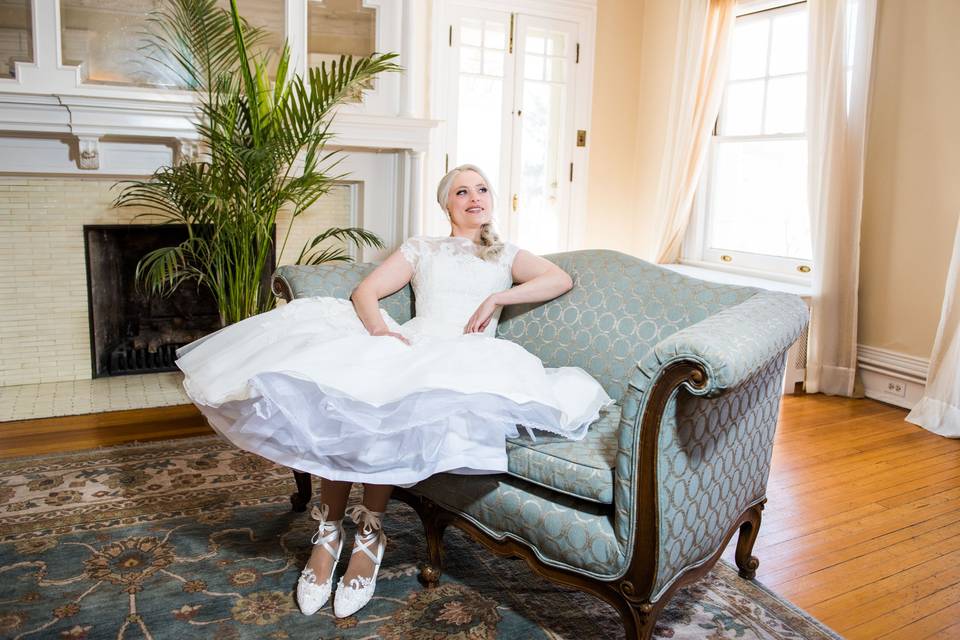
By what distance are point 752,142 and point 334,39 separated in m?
2.52

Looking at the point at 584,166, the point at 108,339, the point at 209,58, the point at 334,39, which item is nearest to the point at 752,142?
the point at 584,166

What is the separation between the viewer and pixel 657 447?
166 centimetres

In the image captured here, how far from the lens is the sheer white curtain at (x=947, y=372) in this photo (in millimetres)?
3531

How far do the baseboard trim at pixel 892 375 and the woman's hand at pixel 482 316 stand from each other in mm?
2535

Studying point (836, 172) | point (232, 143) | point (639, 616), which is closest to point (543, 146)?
point (836, 172)

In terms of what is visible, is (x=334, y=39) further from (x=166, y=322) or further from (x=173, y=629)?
(x=173, y=629)

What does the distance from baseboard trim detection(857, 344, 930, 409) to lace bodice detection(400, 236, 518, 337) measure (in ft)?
8.00

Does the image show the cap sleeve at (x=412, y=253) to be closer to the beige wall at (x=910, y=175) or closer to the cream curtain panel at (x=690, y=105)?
the beige wall at (x=910, y=175)

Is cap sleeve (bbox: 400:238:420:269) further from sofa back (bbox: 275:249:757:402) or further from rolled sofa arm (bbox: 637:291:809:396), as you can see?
rolled sofa arm (bbox: 637:291:809:396)

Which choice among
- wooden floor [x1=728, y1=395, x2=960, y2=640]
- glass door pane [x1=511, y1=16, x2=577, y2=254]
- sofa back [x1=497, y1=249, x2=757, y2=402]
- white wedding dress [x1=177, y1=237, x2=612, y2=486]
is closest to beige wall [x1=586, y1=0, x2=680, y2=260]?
glass door pane [x1=511, y1=16, x2=577, y2=254]

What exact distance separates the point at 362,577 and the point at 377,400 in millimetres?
577

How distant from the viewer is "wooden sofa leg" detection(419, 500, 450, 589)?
7.00 feet

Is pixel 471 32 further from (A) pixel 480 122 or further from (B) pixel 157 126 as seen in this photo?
(B) pixel 157 126

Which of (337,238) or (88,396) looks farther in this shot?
(337,238)
